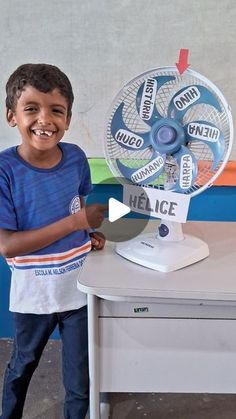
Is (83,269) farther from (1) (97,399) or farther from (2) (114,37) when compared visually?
(2) (114,37)

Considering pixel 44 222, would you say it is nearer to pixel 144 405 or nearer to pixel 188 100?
pixel 188 100

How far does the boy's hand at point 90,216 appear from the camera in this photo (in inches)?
44.7

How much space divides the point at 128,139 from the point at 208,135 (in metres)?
0.20

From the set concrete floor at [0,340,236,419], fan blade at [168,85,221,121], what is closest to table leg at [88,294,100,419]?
concrete floor at [0,340,236,419]

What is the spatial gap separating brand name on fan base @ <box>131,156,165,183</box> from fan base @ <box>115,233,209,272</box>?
175 millimetres

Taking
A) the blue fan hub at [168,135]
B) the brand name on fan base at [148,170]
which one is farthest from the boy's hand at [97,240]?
the blue fan hub at [168,135]

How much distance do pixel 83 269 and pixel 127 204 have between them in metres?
0.21

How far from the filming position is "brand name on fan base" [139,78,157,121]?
3.54 feet

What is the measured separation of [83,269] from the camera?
3.61ft

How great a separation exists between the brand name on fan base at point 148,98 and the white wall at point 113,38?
1.46 feet

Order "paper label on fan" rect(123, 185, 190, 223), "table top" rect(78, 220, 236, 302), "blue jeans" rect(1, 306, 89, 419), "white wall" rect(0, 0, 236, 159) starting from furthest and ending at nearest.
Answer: "white wall" rect(0, 0, 236, 159) < "blue jeans" rect(1, 306, 89, 419) < "paper label on fan" rect(123, 185, 190, 223) < "table top" rect(78, 220, 236, 302)

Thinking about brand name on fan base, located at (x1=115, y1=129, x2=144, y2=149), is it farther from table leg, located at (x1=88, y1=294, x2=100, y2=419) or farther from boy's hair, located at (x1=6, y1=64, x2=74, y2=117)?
table leg, located at (x1=88, y1=294, x2=100, y2=419)

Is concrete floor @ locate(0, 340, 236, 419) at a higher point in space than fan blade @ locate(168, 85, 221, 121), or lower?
lower

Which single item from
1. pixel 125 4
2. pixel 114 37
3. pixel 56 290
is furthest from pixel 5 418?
pixel 125 4
